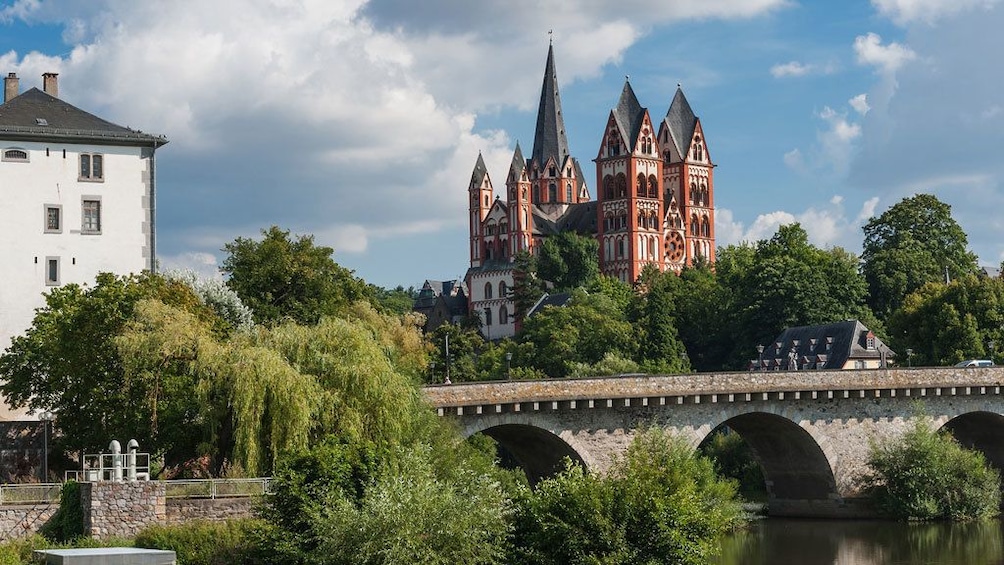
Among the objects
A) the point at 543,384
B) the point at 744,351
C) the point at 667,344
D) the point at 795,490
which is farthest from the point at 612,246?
the point at 543,384

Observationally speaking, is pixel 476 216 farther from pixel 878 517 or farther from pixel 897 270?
pixel 878 517

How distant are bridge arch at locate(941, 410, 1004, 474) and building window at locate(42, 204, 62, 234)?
35.9 meters

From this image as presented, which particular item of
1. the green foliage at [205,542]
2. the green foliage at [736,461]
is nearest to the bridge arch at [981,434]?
the green foliage at [736,461]

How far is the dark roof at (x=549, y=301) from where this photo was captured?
148 m

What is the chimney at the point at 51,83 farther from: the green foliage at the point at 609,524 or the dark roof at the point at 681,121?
the dark roof at the point at 681,121

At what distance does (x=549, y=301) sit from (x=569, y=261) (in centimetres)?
760

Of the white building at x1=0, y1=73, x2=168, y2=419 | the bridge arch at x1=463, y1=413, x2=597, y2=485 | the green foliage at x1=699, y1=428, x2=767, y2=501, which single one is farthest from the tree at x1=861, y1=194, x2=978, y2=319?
the white building at x1=0, y1=73, x2=168, y2=419

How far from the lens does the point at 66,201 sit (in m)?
55.5

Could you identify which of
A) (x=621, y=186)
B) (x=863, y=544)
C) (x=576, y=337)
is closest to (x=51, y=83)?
(x=863, y=544)

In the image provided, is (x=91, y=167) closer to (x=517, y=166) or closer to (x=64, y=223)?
(x=64, y=223)

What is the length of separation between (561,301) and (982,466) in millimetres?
87587

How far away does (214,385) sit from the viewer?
145 ft

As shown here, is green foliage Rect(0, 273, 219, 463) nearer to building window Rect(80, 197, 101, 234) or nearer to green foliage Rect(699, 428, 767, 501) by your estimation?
building window Rect(80, 197, 101, 234)

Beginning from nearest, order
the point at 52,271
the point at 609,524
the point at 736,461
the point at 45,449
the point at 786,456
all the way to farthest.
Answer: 1. the point at 609,524
2. the point at 45,449
3. the point at 52,271
4. the point at 786,456
5. the point at 736,461
